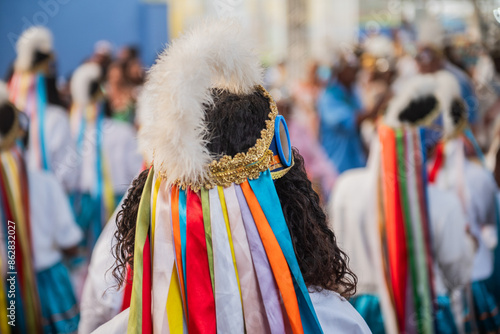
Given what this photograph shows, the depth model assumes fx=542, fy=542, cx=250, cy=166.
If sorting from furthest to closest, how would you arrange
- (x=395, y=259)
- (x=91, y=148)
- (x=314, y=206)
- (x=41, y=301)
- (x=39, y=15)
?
(x=39, y=15) < (x=91, y=148) < (x=41, y=301) < (x=395, y=259) < (x=314, y=206)

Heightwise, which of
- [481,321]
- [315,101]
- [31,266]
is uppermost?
[315,101]

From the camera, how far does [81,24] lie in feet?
23.3

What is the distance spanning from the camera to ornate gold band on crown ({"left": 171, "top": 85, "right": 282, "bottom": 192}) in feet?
3.88

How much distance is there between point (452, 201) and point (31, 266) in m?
2.01

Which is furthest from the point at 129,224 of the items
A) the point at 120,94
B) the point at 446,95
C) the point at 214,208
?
the point at 120,94

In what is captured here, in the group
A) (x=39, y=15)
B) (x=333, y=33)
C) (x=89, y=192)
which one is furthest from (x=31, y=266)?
(x=333, y=33)

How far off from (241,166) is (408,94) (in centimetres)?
167

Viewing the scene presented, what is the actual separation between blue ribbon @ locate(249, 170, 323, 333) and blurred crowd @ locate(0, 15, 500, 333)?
0.34 metres

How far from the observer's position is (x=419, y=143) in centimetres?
249

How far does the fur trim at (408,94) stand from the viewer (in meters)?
Answer: 2.57

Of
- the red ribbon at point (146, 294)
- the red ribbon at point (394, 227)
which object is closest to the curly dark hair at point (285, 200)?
the red ribbon at point (146, 294)

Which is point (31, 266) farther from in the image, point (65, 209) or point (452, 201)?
point (452, 201)

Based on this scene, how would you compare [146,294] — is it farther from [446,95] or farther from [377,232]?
[446,95]

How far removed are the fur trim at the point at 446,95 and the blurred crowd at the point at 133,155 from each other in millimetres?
13
